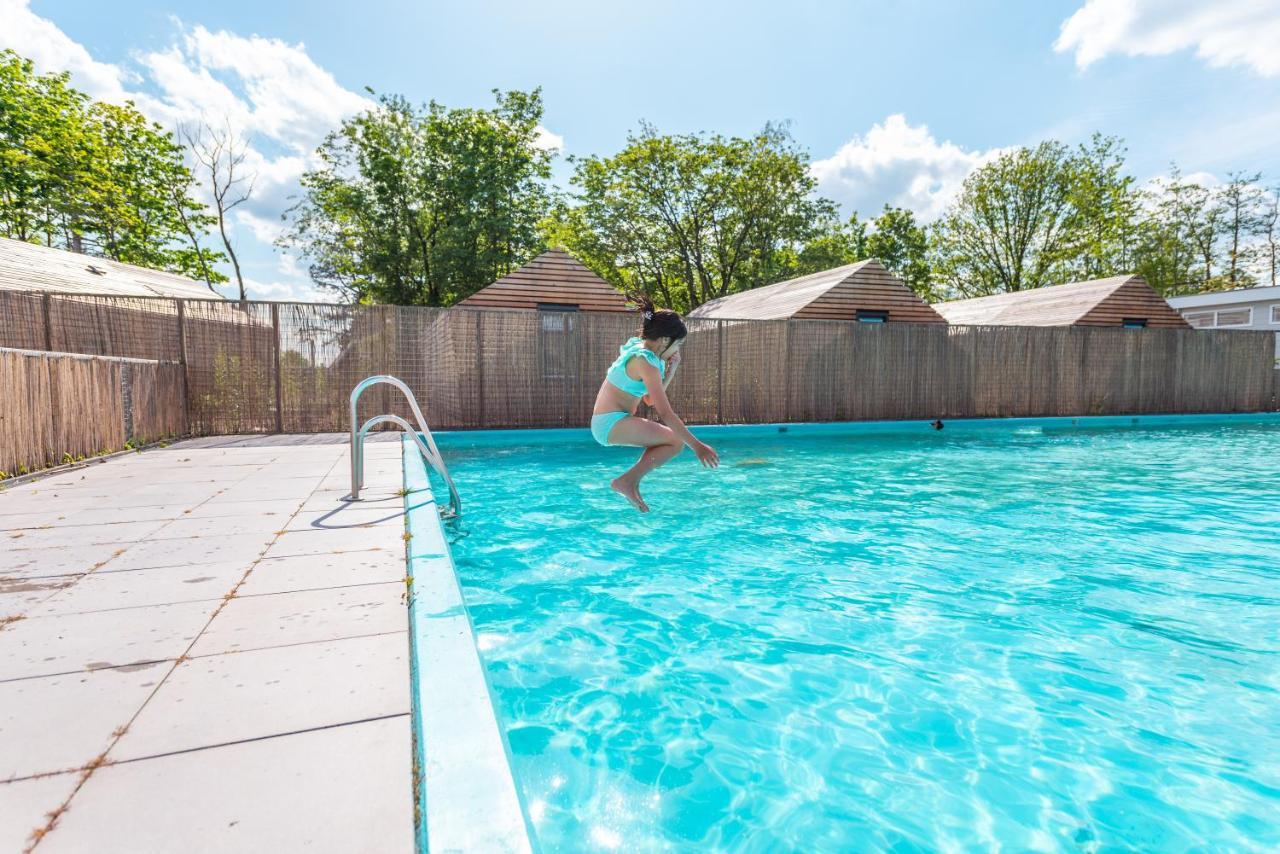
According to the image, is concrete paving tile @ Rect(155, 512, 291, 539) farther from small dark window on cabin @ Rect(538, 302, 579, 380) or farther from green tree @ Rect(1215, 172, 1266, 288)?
green tree @ Rect(1215, 172, 1266, 288)

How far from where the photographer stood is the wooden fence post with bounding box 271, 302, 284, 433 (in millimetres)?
10433

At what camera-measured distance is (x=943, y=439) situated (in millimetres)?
12633

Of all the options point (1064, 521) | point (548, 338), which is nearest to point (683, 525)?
point (1064, 521)

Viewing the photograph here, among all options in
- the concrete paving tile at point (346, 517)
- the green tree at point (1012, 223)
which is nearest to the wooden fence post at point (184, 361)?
the concrete paving tile at point (346, 517)

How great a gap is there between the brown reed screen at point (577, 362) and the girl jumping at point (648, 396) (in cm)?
773

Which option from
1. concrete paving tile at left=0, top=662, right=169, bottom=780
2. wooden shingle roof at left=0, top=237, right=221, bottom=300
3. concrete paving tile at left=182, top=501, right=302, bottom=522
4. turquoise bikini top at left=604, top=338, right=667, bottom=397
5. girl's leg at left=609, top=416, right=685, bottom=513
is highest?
wooden shingle roof at left=0, top=237, right=221, bottom=300

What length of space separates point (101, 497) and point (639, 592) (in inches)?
172

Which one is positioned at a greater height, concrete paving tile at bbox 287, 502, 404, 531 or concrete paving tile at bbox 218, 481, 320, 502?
concrete paving tile at bbox 218, 481, 320, 502

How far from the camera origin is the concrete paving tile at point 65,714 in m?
1.56

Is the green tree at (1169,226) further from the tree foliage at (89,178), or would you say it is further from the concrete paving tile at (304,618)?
the tree foliage at (89,178)

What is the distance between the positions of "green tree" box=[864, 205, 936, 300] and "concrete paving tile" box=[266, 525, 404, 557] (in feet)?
131

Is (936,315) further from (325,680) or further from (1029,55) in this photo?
(325,680)

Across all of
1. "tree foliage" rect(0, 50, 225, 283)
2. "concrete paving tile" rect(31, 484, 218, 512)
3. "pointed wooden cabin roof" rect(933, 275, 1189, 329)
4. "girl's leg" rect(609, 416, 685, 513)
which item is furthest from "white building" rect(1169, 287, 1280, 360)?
"tree foliage" rect(0, 50, 225, 283)

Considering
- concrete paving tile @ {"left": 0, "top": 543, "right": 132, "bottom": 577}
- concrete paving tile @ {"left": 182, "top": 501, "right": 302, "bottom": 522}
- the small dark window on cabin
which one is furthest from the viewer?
the small dark window on cabin
